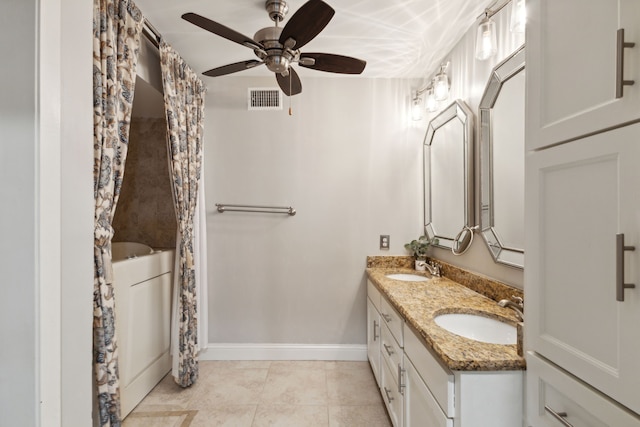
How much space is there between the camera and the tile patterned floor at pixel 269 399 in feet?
5.98

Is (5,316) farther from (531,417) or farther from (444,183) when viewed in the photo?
(444,183)

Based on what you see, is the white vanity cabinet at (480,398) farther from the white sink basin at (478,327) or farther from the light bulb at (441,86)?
the light bulb at (441,86)

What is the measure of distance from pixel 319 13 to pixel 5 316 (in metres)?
1.44

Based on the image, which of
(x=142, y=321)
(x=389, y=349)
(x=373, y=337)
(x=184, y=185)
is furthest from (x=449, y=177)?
(x=142, y=321)

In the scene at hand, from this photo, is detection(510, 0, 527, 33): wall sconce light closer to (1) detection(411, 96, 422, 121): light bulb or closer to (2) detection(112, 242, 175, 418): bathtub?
(1) detection(411, 96, 422, 121): light bulb

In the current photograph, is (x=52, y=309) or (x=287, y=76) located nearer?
(x=52, y=309)

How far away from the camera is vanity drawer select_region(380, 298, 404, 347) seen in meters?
1.52

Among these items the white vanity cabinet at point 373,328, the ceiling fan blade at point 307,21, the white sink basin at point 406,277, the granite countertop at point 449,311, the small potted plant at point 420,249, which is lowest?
the white vanity cabinet at point 373,328

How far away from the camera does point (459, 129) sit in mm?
1949

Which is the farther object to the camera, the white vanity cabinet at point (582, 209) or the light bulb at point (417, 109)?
the light bulb at point (417, 109)

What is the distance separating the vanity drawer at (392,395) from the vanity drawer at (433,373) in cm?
34

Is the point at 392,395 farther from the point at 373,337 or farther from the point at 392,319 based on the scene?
the point at 373,337

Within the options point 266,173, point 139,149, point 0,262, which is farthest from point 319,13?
point 139,149

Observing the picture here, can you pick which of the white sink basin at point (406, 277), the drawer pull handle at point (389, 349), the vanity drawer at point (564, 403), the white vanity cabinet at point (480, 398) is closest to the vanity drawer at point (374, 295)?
the white sink basin at point (406, 277)
